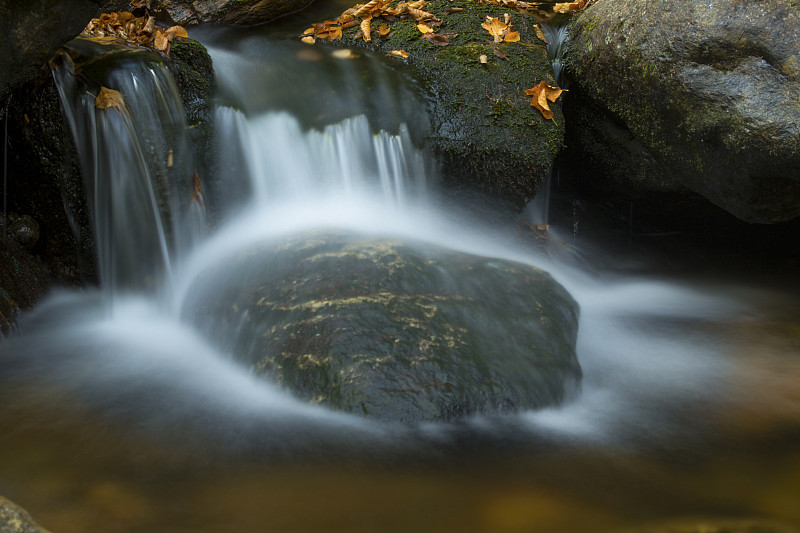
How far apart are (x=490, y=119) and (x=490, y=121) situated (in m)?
0.02

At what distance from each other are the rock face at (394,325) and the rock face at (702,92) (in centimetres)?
183

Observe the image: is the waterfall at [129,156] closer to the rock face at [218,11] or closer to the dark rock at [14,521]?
the rock face at [218,11]

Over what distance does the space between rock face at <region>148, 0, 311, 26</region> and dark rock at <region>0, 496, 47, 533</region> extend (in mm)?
5783

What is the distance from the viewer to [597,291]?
534cm

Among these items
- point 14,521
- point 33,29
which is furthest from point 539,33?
point 14,521

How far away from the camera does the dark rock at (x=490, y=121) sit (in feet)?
16.9

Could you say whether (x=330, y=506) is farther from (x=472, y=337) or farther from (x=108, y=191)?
(x=108, y=191)

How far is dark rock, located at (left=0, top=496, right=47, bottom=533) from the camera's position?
5.12 feet

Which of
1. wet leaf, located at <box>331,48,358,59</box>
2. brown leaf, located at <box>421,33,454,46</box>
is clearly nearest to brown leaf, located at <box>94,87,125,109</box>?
wet leaf, located at <box>331,48,358,59</box>

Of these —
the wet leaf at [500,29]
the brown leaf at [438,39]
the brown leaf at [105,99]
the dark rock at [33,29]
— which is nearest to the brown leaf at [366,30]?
the brown leaf at [438,39]

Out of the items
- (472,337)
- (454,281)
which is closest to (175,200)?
(454,281)

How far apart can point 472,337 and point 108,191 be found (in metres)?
2.65

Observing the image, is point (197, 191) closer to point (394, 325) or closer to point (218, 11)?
point (394, 325)

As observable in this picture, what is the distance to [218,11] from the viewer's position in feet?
21.4
